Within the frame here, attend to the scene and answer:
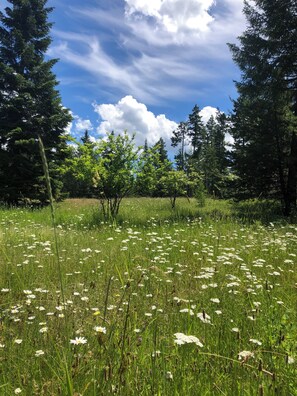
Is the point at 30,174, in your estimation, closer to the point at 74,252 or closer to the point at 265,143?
the point at 265,143

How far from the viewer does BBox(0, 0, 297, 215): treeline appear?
472 inches

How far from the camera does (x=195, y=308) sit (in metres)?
3.11

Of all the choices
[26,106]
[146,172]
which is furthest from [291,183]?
[26,106]

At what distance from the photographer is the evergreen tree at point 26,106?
64.3 ft

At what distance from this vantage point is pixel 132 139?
11828mm

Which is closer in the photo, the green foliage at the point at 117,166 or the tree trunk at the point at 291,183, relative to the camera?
the green foliage at the point at 117,166

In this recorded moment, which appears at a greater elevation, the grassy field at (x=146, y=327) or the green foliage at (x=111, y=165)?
the green foliage at (x=111, y=165)

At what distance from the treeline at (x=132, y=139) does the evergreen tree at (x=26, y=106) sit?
0.06 m

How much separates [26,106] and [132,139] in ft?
40.1

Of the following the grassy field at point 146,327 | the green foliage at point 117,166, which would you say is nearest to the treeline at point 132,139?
the green foliage at point 117,166

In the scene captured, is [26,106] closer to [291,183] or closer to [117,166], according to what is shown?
[117,166]

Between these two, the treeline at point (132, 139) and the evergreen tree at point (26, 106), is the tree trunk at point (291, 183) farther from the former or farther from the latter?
the evergreen tree at point (26, 106)

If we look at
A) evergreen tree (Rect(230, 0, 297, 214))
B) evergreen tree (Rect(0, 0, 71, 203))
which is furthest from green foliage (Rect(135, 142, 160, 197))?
evergreen tree (Rect(0, 0, 71, 203))

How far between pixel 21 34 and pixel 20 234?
62.2 ft
